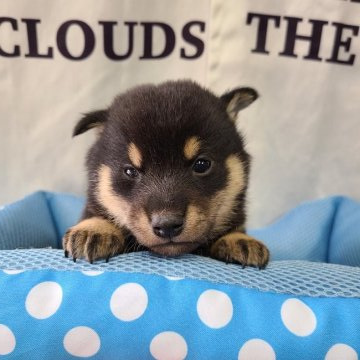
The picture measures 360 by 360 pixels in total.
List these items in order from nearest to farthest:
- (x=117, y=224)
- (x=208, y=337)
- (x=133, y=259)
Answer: (x=208, y=337) < (x=133, y=259) < (x=117, y=224)

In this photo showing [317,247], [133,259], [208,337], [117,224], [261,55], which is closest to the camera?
[208,337]

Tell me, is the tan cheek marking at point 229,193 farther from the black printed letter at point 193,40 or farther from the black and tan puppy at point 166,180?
the black printed letter at point 193,40

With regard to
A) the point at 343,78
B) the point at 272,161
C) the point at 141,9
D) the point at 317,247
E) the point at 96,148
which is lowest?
the point at 317,247

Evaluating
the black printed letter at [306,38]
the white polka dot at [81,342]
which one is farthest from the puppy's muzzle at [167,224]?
the black printed letter at [306,38]

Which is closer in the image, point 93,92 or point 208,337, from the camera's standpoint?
point 208,337

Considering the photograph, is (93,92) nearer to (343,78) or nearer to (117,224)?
(117,224)

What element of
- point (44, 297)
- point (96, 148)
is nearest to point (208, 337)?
point (44, 297)

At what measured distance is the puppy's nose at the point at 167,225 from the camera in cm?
134

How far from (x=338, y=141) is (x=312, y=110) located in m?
0.23

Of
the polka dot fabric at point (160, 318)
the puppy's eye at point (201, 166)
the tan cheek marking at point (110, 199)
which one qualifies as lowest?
the polka dot fabric at point (160, 318)

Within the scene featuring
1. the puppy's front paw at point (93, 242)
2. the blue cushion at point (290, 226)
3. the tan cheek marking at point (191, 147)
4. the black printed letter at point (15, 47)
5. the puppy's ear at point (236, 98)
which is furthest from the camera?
the black printed letter at point (15, 47)

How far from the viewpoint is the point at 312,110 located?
2553 mm

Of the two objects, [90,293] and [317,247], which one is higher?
[90,293]

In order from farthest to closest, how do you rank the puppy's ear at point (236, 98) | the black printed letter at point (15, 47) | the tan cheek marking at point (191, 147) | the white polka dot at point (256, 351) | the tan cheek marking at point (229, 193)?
the black printed letter at point (15, 47) → the puppy's ear at point (236, 98) → the tan cheek marking at point (229, 193) → the tan cheek marking at point (191, 147) → the white polka dot at point (256, 351)
